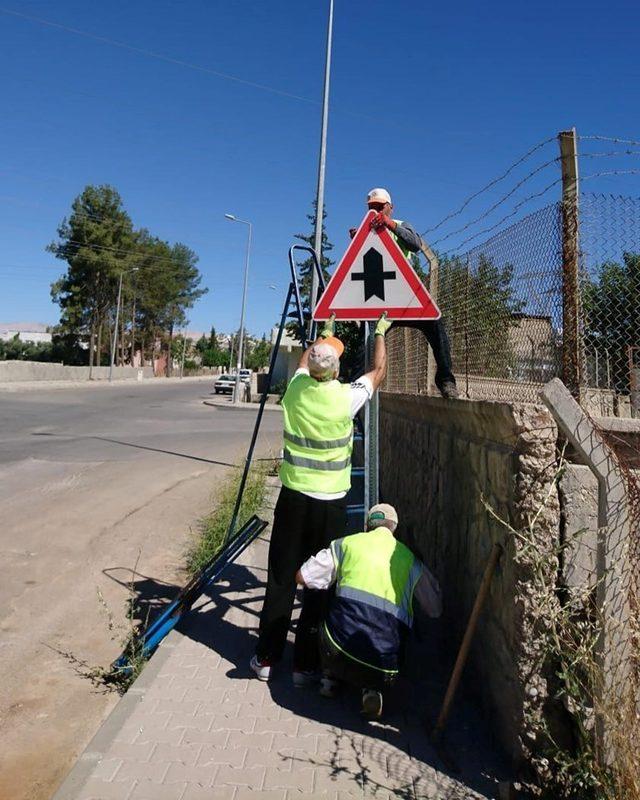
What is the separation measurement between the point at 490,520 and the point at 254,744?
4.89ft

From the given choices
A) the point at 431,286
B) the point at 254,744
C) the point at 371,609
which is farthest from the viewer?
the point at 431,286

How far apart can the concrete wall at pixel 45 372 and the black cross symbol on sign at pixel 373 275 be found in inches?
1756

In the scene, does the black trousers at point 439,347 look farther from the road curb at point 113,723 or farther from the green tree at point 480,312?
the road curb at point 113,723

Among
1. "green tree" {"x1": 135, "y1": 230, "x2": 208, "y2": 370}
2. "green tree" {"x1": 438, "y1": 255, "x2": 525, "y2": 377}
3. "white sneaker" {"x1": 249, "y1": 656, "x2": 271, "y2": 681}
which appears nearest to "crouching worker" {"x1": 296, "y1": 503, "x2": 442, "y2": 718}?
"white sneaker" {"x1": 249, "y1": 656, "x2": 271, "y2": 681}

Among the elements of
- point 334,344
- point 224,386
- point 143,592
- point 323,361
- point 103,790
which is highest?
point 334,344

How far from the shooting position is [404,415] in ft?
20.3

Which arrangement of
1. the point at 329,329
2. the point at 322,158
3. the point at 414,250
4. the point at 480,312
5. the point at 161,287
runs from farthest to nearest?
the point at 161,287, the point at 322,158, the point at 414,250, the point at 480,312, the point at 329,329

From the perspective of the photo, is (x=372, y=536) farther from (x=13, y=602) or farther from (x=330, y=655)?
(x=13, y=602)

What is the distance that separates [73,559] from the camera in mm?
6309

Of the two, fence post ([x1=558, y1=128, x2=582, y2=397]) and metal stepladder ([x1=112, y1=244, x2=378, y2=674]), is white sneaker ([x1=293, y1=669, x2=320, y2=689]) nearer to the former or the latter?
metal stepladder ([x1=112, y1=244, x2=378, y2=674])

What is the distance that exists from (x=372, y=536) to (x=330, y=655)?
0.61m

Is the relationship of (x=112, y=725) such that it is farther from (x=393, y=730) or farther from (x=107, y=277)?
(x=107, y=277)

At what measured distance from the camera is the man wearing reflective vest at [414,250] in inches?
167

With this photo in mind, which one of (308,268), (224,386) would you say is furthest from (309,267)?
(224,386)
